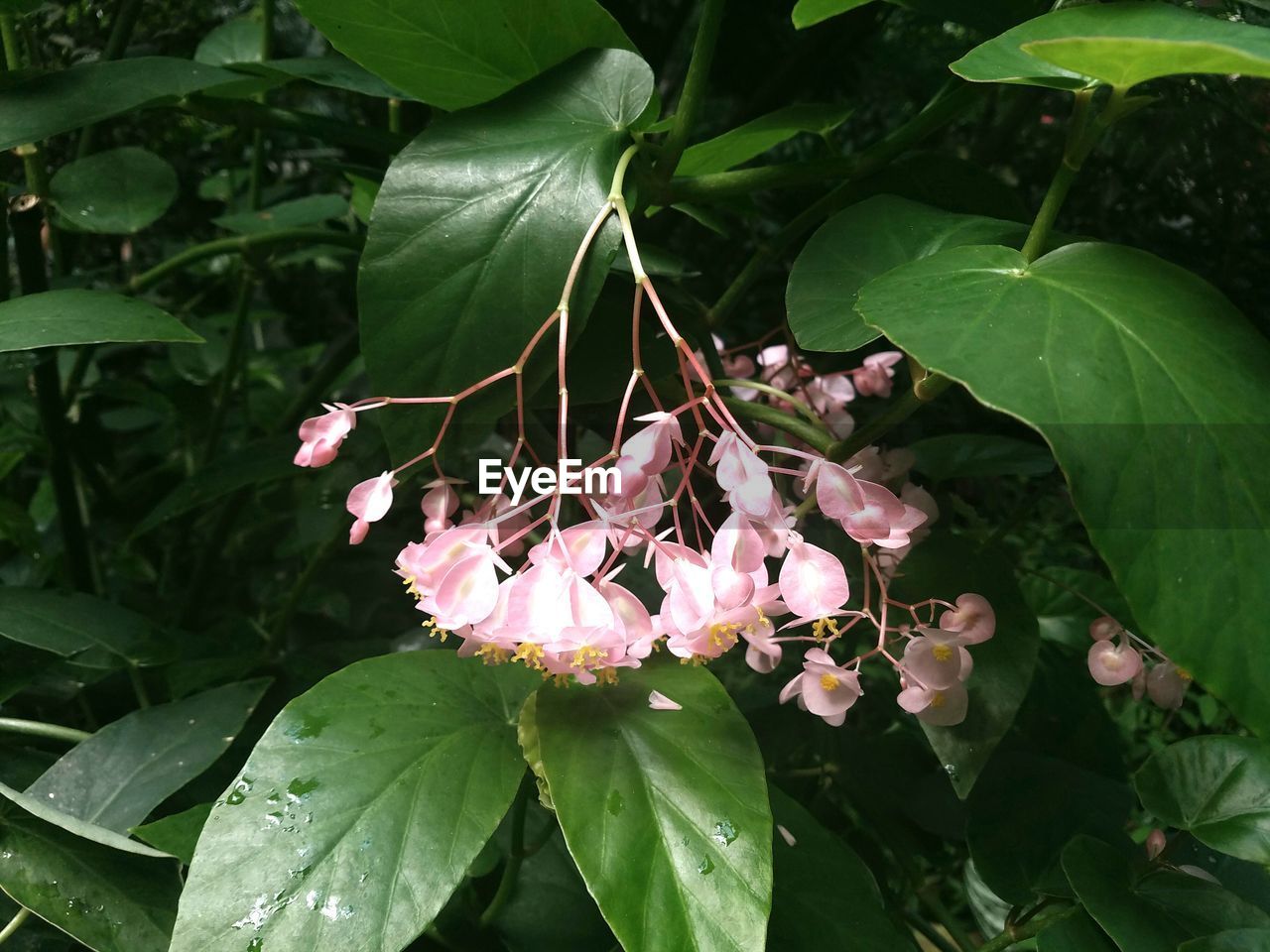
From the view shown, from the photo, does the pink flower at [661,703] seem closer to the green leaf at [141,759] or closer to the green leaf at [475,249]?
the green leaf at [475,249]

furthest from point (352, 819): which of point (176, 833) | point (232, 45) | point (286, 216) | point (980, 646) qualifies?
point (232, 45)

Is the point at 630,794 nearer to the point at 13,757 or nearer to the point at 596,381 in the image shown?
the point at 596,381

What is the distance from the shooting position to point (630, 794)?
0.38 meters

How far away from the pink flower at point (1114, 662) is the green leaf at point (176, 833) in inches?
18.2

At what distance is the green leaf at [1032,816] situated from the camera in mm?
521

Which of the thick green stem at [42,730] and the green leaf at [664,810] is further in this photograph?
the thick green stem at [42,730]

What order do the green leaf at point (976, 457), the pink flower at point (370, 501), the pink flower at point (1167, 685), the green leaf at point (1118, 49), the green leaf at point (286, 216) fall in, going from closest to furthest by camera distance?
the green leaf at point (1118, 49) < the pink flower at point (370, 501) < the pink flower at point (1167, 685) < the green leaf at point (976, 457) < the green leaf at point (286, 216)

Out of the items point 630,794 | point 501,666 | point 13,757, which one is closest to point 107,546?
point 13,757

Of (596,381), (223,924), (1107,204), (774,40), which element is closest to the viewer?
(223,924)

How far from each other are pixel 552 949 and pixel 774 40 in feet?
3.09

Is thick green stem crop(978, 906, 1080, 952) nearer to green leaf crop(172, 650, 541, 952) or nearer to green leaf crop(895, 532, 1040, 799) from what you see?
green leaf crop(895, 532, 1040, 799)

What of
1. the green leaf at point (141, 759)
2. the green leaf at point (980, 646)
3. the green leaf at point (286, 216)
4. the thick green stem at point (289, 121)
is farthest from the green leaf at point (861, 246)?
the green leaf at point (286, 216)

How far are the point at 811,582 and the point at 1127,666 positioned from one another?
23 centimetres

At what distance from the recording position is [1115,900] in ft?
1.47
